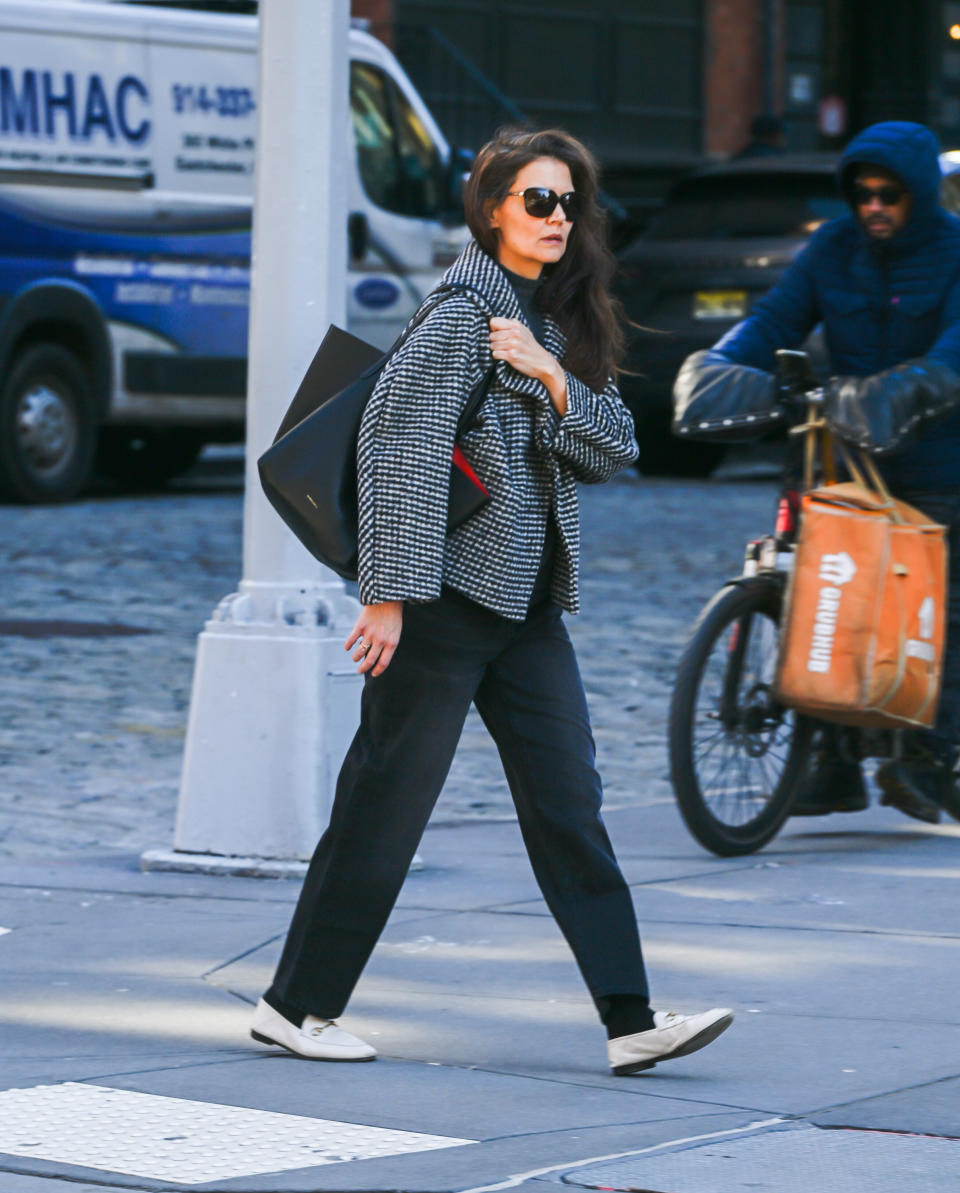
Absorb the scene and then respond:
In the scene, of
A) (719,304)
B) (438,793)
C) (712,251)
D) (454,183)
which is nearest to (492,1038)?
(438,793)

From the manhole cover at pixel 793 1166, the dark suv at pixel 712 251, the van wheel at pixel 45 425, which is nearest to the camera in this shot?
the manhole cover at pixel 793 1166

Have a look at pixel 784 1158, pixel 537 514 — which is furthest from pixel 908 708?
→ pixel 784 1158

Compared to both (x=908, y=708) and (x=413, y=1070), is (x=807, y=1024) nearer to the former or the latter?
(x=413, y=1070)

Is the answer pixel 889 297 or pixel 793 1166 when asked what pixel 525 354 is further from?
pixel 889 297

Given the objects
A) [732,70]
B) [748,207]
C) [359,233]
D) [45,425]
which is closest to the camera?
[45,425]

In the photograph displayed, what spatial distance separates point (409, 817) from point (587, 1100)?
0.58 meters

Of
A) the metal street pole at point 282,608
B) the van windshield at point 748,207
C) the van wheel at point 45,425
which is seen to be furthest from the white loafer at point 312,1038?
the van windshield at point 748,207

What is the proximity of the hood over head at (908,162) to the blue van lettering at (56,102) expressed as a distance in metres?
8.95

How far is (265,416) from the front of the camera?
609 centimetres

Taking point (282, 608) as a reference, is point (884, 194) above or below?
above

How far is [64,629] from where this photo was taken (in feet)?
33.4

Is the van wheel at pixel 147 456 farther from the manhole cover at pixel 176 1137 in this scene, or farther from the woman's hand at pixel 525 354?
the manhole cover at pixel 176 1137

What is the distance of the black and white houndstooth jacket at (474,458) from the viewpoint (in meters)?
4.19

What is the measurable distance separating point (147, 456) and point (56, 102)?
3464 millimetres
